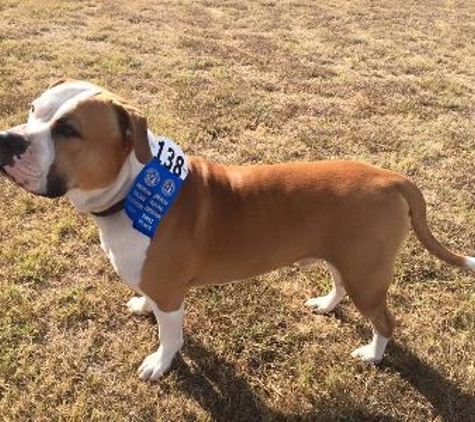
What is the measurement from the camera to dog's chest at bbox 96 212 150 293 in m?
3.45

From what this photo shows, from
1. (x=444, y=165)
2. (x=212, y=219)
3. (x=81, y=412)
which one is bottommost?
(x=81, y=412)

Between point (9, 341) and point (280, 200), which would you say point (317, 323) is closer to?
point (280, 200)

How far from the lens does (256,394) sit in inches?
159

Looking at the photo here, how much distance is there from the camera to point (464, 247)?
17.7ft

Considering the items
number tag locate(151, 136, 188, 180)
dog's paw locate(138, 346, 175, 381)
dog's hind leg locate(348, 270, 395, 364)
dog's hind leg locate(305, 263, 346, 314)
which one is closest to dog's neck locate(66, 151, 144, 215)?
number tag locate(151, 136, 188, 180)

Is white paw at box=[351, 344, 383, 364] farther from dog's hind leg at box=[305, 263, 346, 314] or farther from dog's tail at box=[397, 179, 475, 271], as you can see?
dog's tail at box=[397, 179, 475, 271]

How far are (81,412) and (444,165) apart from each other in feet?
14.7

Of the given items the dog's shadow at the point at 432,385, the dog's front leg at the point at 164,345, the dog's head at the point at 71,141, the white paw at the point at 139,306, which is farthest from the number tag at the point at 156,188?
the dog's shadow at the point at 432,385

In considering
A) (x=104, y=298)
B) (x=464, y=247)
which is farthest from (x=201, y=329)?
(x=464, y=247)

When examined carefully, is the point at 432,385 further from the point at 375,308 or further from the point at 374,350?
the point at 375,308

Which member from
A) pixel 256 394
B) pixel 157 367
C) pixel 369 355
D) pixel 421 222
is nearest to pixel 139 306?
pixel 157 367

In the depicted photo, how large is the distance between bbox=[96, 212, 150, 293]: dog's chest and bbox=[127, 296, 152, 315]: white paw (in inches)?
37.1

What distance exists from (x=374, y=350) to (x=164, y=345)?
1.42 meters

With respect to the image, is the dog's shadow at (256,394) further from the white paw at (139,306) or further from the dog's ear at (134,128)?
the dog's ear at (134,128)
